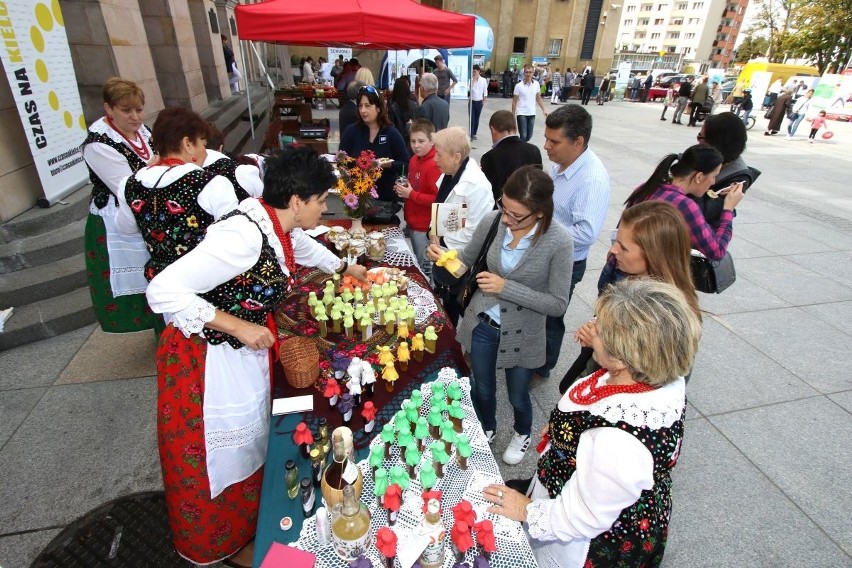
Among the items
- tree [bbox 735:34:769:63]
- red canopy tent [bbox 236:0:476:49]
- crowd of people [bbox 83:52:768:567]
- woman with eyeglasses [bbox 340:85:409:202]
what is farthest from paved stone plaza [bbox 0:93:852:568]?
tree [bbox 735:34:769:63]

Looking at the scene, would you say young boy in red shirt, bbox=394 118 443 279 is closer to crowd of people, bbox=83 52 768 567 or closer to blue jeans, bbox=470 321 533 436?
crowd of people, bbox=83 52 768 567

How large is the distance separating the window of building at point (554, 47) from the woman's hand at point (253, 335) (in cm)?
3797

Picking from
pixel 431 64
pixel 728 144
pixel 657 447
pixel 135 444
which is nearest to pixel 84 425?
pixel 135 444

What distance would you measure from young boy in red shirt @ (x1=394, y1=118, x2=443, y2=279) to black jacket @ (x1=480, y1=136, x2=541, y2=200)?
592 mm

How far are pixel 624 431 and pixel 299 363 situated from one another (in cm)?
148

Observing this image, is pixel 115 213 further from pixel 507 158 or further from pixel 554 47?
pixel 554 47

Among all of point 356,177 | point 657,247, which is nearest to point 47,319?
point 356,177

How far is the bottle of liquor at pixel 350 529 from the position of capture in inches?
53.6

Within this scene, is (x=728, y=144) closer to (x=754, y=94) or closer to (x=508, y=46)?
(x=754, y=94)

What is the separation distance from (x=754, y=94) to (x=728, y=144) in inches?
1163

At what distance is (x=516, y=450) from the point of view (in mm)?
2824

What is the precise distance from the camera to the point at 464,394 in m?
2.13

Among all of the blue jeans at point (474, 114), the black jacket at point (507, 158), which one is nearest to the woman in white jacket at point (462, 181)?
the black jacket at point (507, 158)

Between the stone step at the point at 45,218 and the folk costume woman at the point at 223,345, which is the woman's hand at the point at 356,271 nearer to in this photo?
the folk costume woman at the point at 223,345
